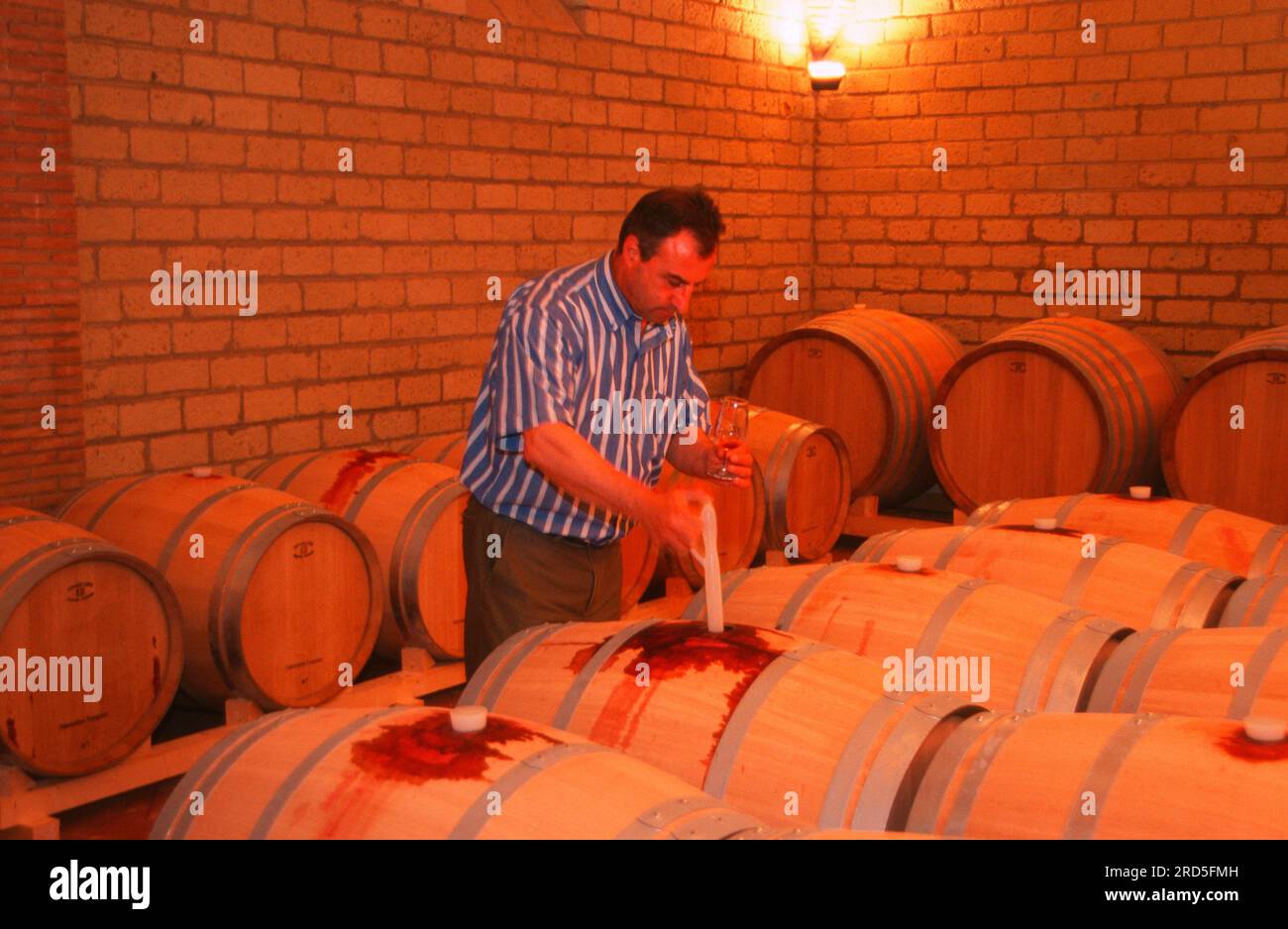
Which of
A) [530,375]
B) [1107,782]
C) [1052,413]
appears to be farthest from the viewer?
[1052,413]

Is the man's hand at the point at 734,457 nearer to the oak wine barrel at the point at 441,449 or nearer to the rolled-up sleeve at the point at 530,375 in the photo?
the rolled-up sleeve at the point at 530,375

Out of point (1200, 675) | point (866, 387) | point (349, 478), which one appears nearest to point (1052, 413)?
point (866, 387)

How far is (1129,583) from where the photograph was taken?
3.49 meters

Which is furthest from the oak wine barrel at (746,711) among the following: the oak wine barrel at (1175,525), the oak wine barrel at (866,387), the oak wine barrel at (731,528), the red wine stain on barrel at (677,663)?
the oak wine barrel at (866,387)

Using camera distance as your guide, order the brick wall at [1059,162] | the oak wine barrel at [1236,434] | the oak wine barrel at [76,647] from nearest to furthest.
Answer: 1. the oak wine barrel at [76,647]
2. the oak wine barrel at [1236,434]
3. the brick wall at [1059,162]

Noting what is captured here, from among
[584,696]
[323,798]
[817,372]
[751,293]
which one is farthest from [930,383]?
[323,798]

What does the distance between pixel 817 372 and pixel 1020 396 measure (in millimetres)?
1118

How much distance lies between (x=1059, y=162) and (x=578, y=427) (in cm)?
537

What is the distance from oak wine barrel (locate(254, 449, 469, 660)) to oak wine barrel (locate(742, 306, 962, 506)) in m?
2.60

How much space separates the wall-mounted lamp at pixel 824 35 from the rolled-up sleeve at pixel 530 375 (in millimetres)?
5759

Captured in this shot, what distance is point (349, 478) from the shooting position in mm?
4984

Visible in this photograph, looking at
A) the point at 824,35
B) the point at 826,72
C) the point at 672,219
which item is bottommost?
the point at 672,219

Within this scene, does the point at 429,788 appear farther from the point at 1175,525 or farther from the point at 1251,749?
the point at 1175,525

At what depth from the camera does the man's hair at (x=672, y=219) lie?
2.86m
